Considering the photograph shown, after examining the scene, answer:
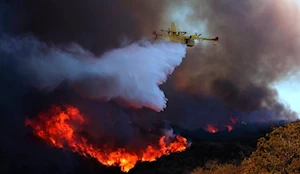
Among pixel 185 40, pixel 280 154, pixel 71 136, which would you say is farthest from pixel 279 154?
pixel 71 136

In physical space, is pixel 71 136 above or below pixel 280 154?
above

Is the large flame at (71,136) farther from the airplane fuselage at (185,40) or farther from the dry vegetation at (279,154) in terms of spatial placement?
the dry vegetation at (279,154)

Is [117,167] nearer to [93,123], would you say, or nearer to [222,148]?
[93,123]

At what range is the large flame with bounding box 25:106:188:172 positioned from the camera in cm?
6875

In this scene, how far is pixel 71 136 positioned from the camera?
71688mm

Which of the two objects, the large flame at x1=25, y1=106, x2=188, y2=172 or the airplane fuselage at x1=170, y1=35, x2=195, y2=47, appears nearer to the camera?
the airplane fuselage at x1=170, y1=35, x2=195, y2=47

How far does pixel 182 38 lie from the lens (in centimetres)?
6122

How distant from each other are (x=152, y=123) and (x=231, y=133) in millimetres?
45574

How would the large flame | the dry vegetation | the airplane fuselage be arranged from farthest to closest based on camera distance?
the large flame, the airplane fuselage, the dry vegetation

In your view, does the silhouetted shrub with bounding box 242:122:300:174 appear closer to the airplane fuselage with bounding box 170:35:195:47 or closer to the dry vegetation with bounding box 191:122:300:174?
the dry vegetation with bounding box 191:122:300:174

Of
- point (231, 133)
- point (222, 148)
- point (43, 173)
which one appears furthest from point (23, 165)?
point (231, 133)

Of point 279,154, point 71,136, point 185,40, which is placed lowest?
point 279,154

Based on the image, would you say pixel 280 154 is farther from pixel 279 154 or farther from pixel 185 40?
pixel 185 40

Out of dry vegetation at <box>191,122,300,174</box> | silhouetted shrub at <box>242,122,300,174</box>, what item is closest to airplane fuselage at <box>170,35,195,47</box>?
dry vegetation at <box>191,122,300,174</box>
